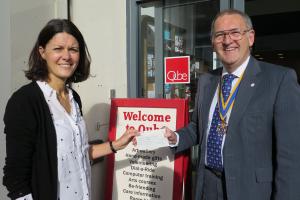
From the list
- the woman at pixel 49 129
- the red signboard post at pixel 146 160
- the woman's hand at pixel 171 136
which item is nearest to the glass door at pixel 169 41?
the red signboard post at pixel 146 160

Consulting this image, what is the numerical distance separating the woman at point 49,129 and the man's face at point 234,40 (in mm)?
891

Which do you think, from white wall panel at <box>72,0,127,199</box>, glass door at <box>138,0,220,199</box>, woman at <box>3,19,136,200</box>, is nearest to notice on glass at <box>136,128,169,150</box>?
woman at <box>3,19,136,200</box>

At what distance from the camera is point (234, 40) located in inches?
84.1

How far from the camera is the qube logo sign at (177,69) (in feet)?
10.9

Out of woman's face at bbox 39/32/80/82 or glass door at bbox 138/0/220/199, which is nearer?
woman's face at bbox 39/32/80/82

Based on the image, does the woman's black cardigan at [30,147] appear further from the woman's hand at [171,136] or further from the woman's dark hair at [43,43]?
the woman's hand at [171,136]

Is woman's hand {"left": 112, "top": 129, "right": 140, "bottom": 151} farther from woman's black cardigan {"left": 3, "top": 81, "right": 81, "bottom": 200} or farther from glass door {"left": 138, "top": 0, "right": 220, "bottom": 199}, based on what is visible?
glass door {"left": 138, "top": 0, "right": 220, "bottom": 199}

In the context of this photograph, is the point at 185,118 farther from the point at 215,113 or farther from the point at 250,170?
the point at 250,170

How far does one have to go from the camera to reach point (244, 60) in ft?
7.12

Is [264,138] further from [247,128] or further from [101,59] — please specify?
[101,59]

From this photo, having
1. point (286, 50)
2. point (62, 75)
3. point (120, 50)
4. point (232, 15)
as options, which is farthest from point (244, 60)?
point (286, 50)

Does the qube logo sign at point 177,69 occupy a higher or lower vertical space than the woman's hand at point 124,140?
higher

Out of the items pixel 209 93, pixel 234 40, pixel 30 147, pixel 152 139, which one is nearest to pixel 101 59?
pixel 152 139

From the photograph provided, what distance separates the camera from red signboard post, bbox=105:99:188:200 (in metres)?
2.82
